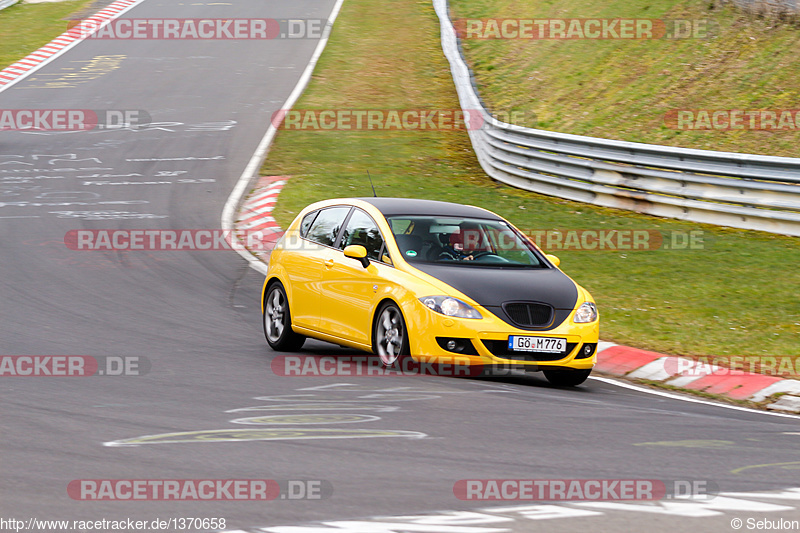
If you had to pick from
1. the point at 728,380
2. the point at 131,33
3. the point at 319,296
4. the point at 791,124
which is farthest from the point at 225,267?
the point at 131,33

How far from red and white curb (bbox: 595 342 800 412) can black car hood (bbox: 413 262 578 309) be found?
1041 mm

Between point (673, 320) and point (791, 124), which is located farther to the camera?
point (791, 124)

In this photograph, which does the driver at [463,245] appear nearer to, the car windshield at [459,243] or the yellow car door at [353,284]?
the car windshield at [459,243]

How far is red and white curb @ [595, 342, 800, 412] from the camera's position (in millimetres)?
9305

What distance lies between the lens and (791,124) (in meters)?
20.3

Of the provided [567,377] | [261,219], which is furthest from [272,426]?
[261,219]

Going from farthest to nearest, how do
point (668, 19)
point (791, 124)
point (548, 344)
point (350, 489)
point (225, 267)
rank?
point (668, 19), point (791, 124), point (225, 267), point (548, 344), point (350, 489)

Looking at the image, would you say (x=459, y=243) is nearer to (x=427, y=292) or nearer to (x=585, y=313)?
(x=427, y=292)

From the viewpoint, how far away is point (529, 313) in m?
9.35

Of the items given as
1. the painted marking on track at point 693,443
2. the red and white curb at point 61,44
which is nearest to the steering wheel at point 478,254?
the painted marking on track at point 693,443

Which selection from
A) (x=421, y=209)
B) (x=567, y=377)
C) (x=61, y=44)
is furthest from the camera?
(x=61, y=44)

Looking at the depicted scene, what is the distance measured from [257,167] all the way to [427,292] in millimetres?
14159

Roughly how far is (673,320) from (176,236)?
845 cm

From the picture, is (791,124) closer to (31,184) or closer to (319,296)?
(319,296)
